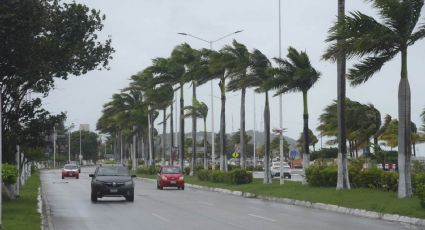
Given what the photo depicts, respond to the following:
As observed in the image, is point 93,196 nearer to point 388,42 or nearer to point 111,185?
point 111,185

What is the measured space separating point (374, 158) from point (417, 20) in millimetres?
27900

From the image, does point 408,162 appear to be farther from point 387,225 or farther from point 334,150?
point 334,150

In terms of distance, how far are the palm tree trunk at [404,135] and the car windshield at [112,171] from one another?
12.3 meters

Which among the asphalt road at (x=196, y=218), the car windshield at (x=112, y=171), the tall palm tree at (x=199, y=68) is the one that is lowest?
the asphalt road at (x=196, y=218)

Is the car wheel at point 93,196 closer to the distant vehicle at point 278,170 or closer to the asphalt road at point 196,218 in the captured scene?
the asphalt road at point 196,218

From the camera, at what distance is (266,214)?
78.0 feet

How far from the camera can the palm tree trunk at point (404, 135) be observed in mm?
25000

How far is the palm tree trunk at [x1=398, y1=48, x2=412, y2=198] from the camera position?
25.0m

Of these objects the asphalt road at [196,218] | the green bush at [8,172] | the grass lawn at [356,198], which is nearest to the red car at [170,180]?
the grass lawn at [356,198]

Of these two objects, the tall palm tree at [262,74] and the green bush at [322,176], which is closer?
the green bush at [322,176]

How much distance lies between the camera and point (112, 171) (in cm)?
3181

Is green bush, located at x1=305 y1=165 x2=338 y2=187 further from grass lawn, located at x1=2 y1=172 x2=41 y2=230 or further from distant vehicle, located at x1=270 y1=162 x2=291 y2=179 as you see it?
distant vehicle, located at x1=270 y1=162 x2=291 y2=179

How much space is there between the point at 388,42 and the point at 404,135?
335 cm

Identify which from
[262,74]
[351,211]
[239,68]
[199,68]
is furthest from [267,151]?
[351,211]
